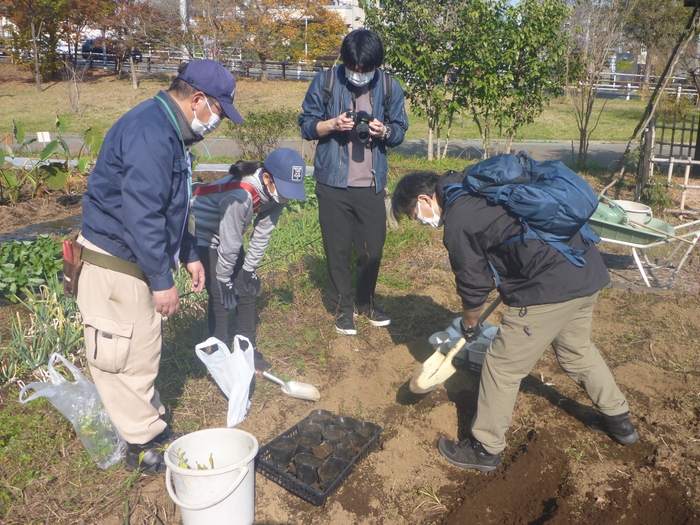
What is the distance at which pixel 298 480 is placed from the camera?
2.81 meters

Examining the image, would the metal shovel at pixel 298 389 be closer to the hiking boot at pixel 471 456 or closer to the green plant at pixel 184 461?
the hiking boot at pixel 471 456

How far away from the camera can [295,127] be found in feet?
35.3

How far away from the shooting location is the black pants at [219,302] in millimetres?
3510

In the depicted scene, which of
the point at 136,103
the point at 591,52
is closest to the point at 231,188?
the point at 591,52

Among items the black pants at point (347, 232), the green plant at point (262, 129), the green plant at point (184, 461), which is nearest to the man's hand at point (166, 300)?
the green plant at point (184, 461)

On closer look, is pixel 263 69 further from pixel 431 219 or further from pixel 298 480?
pixel 298 480

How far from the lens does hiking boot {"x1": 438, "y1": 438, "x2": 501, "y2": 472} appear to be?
9.96 feet

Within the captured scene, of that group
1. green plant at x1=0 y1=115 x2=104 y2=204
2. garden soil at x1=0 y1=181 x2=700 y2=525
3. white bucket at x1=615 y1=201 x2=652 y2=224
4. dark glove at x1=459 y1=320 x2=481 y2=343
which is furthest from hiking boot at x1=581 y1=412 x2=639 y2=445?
green plant at x1=0 y1=115 x2=104 y2=204

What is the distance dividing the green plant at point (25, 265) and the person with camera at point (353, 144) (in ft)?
7.14

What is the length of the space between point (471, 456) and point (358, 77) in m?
2.41

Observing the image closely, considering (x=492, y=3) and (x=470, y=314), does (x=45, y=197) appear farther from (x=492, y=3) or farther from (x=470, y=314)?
(x=492, y=3)

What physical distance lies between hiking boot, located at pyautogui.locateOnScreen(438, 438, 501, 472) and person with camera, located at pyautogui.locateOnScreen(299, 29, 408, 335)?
5.05ft

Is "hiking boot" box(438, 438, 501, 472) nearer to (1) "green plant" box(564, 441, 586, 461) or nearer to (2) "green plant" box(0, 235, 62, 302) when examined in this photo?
(1) "green plant" box(564, 441, 586, 461)

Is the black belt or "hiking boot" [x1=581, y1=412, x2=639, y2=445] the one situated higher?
the black belt
